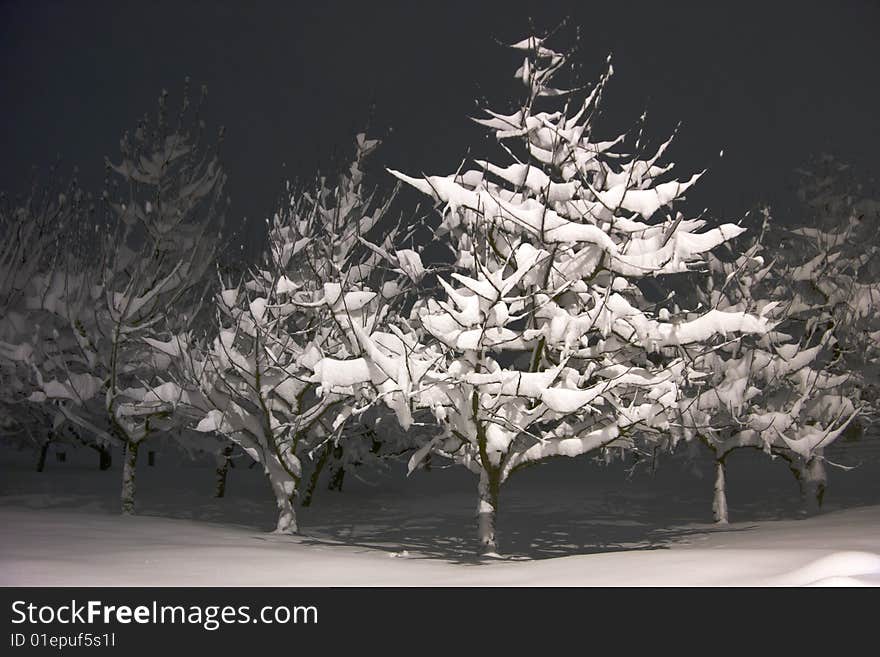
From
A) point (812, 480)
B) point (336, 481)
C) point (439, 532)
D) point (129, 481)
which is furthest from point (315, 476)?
point (812, 480)

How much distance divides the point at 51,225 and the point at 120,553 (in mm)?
13144

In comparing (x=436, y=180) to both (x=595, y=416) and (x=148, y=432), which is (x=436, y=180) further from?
(x=148, y=432)

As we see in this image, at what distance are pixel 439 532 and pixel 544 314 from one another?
26.3 ft

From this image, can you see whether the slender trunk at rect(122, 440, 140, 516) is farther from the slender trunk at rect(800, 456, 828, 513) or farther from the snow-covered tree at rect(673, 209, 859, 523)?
the slender trunk at rect(800, 456, 828, 513)

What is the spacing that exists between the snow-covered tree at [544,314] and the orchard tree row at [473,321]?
37 millimetres

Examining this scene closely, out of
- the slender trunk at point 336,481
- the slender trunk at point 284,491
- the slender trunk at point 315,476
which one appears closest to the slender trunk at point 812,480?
the slender trunk at point 284,491

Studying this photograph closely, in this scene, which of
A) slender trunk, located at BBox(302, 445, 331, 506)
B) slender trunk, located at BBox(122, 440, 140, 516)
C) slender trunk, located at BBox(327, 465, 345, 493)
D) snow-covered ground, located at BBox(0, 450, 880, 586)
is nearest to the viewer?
snow-covered ground, located at BBox(0, 450, 880, 586)

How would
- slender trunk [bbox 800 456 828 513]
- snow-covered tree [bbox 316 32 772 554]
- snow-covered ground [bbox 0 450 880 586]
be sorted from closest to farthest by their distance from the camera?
1. snow-covered ground [bbox 0 450 880 586]
2. snow-covered tree [bbox 316 32 772 554]
3. slender trunk [bbox 800 456 828 513]

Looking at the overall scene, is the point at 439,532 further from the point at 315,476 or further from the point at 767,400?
the point at 767,400

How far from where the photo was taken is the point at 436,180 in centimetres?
1045

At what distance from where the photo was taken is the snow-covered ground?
288 inches

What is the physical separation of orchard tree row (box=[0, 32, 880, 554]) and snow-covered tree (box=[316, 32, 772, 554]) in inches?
1.5

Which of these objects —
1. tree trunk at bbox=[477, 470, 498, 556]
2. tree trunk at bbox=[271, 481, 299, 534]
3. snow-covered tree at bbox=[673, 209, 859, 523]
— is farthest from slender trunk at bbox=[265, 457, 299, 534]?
snow-covered tree at bbox=[673, 209, 859, 523]

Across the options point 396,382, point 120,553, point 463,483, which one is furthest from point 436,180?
point 463,483
